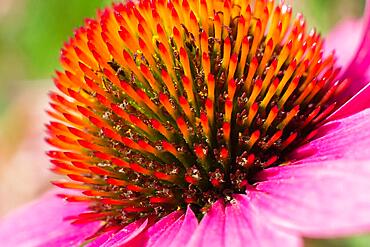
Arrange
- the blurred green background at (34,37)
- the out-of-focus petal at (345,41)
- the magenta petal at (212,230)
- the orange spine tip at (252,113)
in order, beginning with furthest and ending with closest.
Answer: the blurred green background at (34,37) → the out-of-focus petal at (345,41) → the orange spine tip at (252,113) → the magenta petal at (212,230)

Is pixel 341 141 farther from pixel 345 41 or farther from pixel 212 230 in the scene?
pixel 345 41

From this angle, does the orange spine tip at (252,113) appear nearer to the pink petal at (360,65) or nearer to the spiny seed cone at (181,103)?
the spiny seed cone at (181,103)

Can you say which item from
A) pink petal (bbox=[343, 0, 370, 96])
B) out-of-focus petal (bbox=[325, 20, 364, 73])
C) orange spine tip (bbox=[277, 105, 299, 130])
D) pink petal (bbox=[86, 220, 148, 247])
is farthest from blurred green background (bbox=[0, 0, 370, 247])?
pink petal (bbox=[86, 220, 148, 247])

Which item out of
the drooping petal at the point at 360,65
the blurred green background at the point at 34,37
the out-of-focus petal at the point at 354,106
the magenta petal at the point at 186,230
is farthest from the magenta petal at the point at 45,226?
the blurred green background at the point at 34,37

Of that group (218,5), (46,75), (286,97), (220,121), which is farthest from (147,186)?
(46,75)

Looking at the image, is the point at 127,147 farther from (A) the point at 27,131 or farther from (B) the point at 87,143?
(A) the point at 27,131

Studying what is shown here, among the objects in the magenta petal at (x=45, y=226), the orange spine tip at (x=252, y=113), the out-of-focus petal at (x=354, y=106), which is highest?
the magenta petal at (x=45, y=226)

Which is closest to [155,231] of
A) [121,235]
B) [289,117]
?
[121,235]
